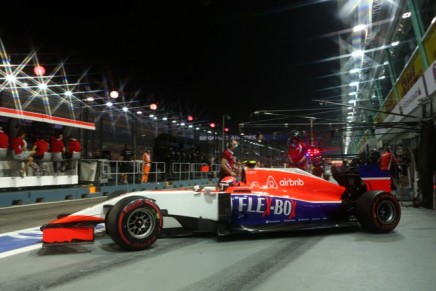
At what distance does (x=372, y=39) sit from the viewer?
19.3 m

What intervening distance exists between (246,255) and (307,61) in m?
12.1

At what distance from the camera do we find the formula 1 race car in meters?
5.16

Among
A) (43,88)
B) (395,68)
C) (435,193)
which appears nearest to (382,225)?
(435,193)

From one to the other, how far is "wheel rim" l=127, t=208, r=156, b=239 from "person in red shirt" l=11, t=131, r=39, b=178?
8.91 metres

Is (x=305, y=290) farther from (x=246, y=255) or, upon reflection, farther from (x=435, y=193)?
(x=435, y=193)

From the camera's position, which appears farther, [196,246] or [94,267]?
[196,246]

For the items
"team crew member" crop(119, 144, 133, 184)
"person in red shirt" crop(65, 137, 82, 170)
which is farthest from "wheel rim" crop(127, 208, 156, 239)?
"team crew member" crop(119, 144, 133, 184)

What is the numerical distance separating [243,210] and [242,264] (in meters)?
1.47

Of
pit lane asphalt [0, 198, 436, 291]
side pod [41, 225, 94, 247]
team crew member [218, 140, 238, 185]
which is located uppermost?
team crew member [218, 140, 238, 185]

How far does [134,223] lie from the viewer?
5250mm

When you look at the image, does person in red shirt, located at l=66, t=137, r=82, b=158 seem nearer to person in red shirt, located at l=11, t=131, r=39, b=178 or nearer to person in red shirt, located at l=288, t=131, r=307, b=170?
person in red shirt, located at l=11, t=131, r=39, b=178

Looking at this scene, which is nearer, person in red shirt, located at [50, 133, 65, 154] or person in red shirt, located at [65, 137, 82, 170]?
person in red shirt, located at [50, 133, 65, 154]

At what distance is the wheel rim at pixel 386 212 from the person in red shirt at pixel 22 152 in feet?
36.0

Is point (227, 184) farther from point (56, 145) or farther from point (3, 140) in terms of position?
point (56, 145)
